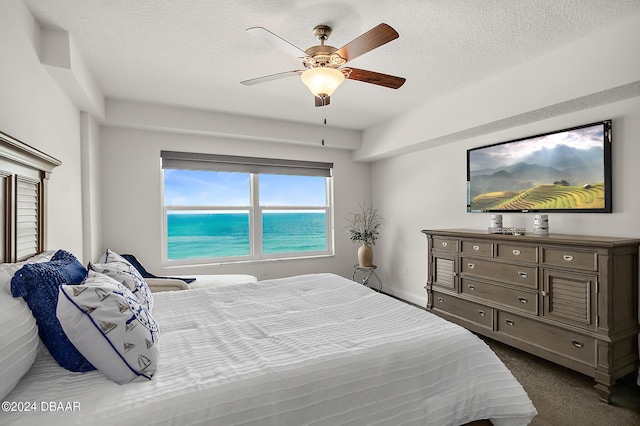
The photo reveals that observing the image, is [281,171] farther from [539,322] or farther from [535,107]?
[539,322]

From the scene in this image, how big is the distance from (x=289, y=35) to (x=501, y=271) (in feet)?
8.83

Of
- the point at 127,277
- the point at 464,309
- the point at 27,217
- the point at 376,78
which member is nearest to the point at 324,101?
the point at 376,78

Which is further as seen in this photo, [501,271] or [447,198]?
[447,198]

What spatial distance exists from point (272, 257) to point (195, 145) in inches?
75.2

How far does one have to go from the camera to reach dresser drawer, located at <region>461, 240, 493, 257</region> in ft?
9.83

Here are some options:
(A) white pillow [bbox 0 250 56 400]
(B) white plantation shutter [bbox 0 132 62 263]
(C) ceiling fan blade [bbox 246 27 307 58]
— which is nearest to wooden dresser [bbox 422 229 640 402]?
(C) ceiling fan blade [bbox 246 27 307 58]

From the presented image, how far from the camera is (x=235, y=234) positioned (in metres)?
4.64

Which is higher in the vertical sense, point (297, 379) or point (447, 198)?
point (447, 198)

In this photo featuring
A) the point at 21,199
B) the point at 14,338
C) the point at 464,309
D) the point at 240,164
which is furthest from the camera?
the point at 240,164

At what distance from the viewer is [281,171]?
472 centimetres

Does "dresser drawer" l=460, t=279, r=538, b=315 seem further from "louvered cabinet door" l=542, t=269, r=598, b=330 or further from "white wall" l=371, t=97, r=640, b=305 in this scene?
"white wall" l=371, t=97, r=640, b=305

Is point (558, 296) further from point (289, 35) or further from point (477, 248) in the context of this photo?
point (289, 35)

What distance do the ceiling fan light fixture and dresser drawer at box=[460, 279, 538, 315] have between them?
2327 mm

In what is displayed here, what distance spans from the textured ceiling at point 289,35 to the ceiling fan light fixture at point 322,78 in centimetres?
34
